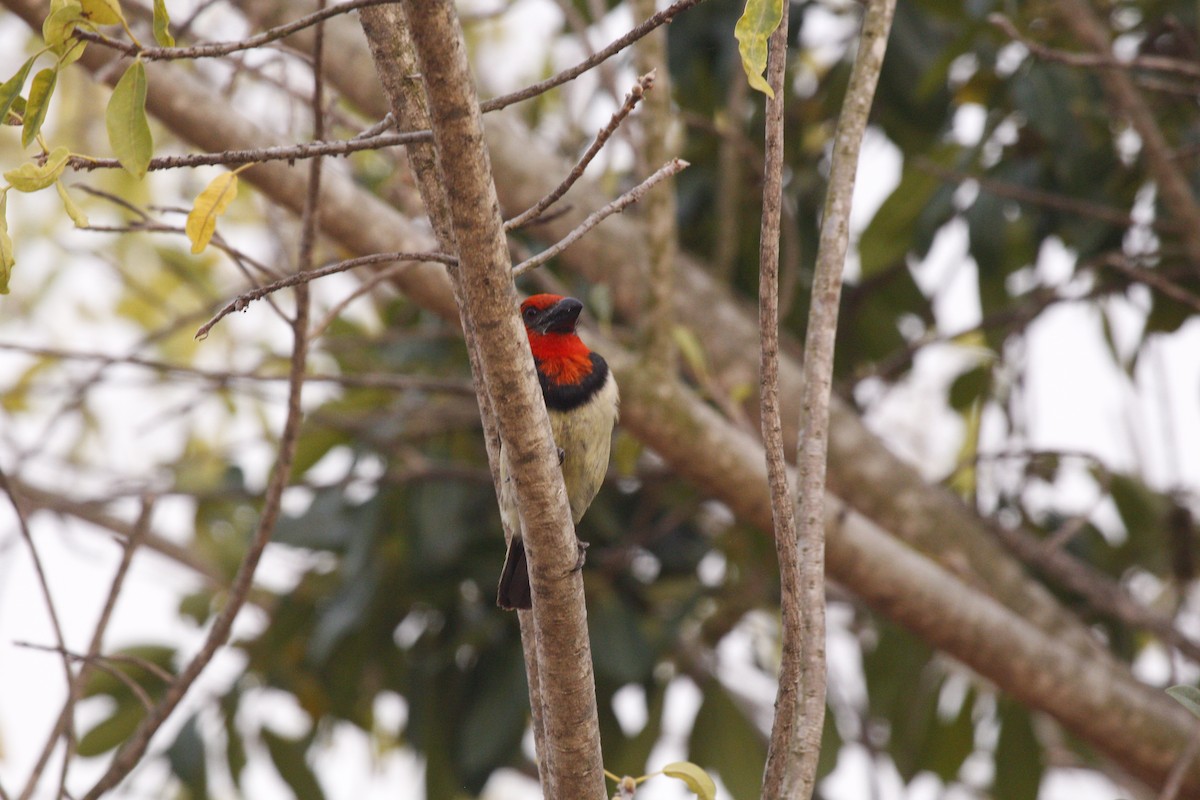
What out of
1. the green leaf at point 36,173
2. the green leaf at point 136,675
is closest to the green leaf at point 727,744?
the green leaf at point 136,675

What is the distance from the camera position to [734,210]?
4.55 meters

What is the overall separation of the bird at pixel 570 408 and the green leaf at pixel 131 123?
1.40m

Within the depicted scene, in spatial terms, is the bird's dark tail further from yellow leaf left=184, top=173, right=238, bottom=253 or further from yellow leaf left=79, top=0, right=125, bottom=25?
yellow leaf left=79, top=0, right=125, bottom=25

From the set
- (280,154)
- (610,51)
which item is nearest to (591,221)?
(610,51)

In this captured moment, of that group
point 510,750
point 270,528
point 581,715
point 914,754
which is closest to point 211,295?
point 510,750

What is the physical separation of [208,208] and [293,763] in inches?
136

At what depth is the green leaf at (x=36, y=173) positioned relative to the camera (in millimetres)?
1543

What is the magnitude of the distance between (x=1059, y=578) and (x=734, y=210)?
1710mm

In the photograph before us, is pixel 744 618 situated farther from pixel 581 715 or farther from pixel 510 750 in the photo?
pixel 581 715

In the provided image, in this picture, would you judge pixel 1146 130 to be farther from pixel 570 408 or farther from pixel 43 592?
pixel 43 592

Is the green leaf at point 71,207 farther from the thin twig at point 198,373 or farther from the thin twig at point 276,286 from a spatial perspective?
the thin twig at point 198,373

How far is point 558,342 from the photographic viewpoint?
10.3 ft

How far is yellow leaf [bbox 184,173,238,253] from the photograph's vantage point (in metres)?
1.69

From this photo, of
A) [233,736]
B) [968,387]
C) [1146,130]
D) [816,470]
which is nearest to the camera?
[816,470]
